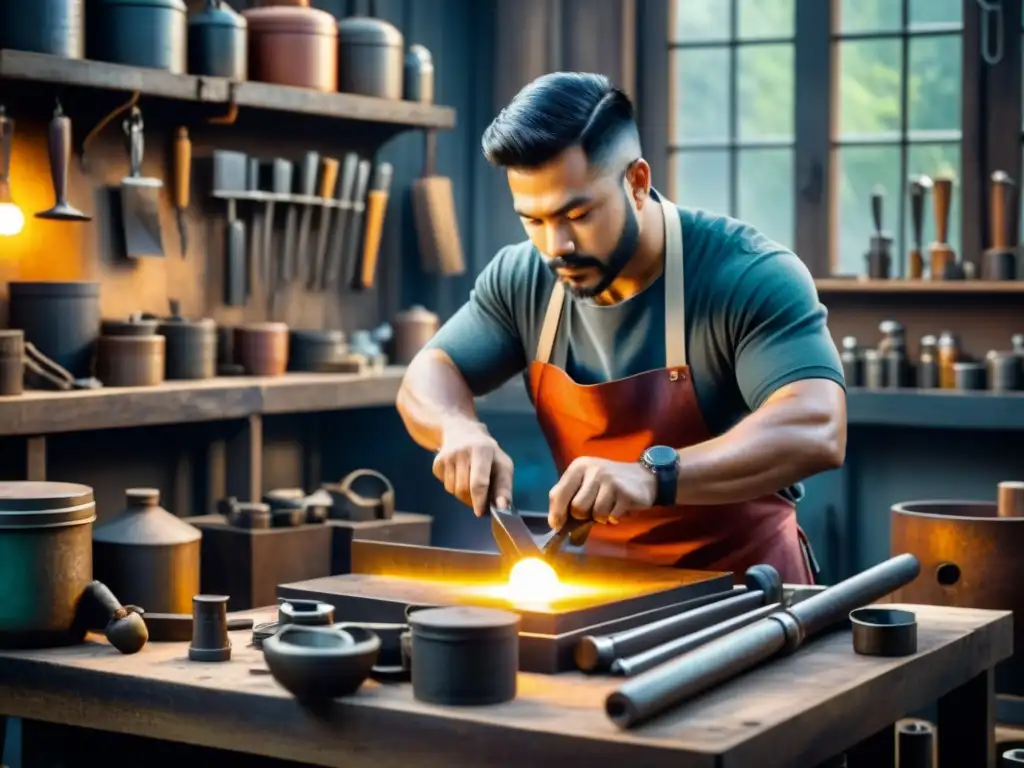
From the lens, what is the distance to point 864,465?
5.93 metres

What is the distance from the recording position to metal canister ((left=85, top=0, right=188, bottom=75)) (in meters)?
4.88

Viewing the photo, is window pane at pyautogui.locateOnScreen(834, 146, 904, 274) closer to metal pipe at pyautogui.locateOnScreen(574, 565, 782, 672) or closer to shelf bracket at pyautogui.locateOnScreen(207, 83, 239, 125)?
shelf bracket at pyautogui.locateOnScreen(207, 83, 239, 125)

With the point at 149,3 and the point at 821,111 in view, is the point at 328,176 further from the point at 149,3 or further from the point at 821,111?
the point at 821,111

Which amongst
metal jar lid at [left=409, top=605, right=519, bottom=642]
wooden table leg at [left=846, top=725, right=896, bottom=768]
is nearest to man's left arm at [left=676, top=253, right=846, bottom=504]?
wooden table leg at [left=846, top=725, right=896, bottom=768]

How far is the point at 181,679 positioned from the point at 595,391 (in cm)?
127

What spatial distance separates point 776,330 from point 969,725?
0.81 m

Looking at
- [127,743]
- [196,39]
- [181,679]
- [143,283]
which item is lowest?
[127,743]

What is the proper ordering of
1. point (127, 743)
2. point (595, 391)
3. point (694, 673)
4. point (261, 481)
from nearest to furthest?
1. point (694, 673)
2. point (127, 743)
3. point (595, 391)
4. point (261, 481)

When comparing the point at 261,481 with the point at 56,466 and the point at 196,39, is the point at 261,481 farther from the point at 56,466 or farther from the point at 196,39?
the point at 196,39

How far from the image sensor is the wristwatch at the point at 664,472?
286 cm

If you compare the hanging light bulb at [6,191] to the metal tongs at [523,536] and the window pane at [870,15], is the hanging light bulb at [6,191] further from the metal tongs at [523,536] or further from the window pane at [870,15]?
the window pane at [870,15]

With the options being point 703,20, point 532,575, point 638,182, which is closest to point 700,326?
point 638,182

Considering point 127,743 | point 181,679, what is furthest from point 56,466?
point 181,679

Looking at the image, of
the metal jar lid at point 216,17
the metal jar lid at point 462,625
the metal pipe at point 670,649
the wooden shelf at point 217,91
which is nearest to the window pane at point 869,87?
the wooden shelf at point 217,91
